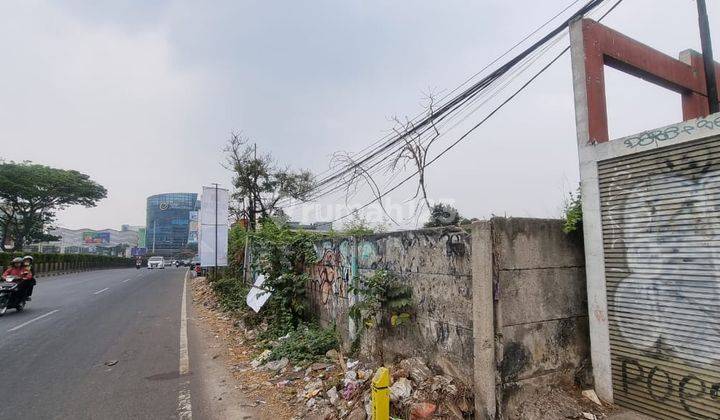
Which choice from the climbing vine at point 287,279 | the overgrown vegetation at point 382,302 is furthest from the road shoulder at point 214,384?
the overgrown vegetation at point 382,302

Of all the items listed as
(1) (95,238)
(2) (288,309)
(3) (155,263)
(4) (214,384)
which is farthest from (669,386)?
(1) (95,238)

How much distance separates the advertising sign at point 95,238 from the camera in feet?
275

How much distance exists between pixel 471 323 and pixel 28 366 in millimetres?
6500

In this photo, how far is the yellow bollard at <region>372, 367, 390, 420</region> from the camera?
3.88 meters

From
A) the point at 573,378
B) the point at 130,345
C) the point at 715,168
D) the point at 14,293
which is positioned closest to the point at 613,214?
the point at 715,168

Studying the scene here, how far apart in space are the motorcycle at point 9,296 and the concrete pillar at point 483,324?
38.4 ft

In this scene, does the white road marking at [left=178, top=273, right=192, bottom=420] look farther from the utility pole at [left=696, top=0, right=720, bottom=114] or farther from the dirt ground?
the utility pole at [left=696, top=0, right=720, bottom=114]

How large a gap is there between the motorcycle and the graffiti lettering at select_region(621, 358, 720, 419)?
1302cm

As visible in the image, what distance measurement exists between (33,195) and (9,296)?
3360 cm

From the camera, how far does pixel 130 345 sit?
24.6ft

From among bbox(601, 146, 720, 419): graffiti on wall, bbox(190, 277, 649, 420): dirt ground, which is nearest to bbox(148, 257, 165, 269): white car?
bbox(190, 277, 649, 420): dirt ground

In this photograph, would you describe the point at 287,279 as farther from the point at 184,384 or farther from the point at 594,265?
the point at 594,265

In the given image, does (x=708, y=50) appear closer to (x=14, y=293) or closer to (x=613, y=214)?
(x=613, y=214)

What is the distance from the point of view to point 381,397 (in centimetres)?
390
